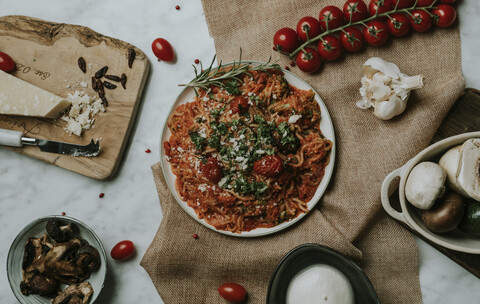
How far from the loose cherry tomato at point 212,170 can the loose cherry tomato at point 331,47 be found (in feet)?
3.79

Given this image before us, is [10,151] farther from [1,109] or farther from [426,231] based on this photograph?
[426,231]

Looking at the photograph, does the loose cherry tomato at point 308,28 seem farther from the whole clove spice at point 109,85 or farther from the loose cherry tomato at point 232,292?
the loose cherry tomato at point 232,292

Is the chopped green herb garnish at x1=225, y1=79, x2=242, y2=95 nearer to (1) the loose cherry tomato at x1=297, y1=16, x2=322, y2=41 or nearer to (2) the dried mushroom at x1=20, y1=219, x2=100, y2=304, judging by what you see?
(1) the loose cherry tomato at x1=297, y1=16, x2=322, y2=41

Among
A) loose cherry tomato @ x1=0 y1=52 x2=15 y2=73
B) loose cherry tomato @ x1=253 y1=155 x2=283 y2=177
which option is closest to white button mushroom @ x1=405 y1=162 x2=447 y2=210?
loose cherry tomato @ x1=253 y1=155 x2=283 y2=177

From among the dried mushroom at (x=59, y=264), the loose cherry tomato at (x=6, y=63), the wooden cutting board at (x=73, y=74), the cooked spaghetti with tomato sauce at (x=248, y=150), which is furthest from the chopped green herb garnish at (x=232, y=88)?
the loose cherry tomato at (x=6, y=63)

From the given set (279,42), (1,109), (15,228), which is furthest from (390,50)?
(15,228)

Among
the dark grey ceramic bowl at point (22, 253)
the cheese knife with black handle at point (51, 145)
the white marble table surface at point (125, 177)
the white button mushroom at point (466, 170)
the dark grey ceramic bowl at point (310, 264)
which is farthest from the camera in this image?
the white marble table surface at point (125, 177)

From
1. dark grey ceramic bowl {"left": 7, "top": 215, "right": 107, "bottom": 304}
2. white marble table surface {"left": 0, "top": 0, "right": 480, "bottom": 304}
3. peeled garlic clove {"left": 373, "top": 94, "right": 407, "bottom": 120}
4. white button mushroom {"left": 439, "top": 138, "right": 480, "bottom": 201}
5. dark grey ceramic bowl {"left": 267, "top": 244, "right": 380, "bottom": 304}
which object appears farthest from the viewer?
white marble table surface {"left": 0, "top": 0, "right": 480, "bottom": 304}

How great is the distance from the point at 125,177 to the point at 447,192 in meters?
2.43

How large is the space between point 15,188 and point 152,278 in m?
1.46

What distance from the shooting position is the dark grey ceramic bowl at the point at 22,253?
10.0 ft

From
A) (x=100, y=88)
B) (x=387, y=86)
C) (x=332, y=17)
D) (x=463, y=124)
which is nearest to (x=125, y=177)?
(x=100, y=88)

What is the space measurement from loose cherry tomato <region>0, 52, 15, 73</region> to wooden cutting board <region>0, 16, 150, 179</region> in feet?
0.16

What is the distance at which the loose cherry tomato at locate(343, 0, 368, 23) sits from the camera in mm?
2918
